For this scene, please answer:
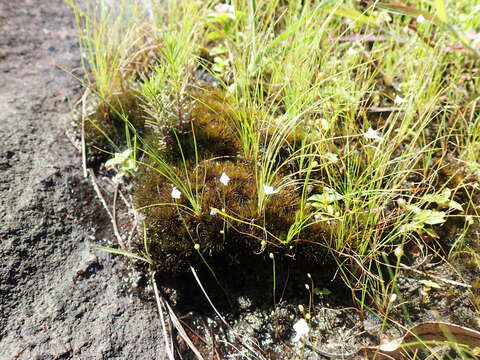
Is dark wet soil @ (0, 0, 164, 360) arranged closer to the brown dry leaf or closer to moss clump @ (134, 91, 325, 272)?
moss clump @ (134, 91, 325, 272)

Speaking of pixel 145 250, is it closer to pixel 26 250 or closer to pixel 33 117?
pixel 26 250

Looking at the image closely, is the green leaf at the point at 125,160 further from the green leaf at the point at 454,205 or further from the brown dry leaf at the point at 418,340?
the green leaf at the point at 454,205

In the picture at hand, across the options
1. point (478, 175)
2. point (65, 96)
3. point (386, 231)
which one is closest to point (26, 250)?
point (65, 96)

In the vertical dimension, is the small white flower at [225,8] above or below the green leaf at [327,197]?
above

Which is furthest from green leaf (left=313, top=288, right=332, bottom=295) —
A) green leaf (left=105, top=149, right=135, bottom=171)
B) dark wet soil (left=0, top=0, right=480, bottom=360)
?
green leaf (left=105, top=149, right=135, bottom=171)

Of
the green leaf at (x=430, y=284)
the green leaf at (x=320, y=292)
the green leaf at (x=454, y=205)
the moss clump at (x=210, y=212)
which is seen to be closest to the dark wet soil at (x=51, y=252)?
the moss clump at (x=210, y=212)

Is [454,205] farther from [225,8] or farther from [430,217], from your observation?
[225,8]

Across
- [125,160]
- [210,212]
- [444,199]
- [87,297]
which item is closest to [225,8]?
[125,160]

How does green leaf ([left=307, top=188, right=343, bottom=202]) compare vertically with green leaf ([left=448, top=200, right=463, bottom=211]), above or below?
Answer: above
